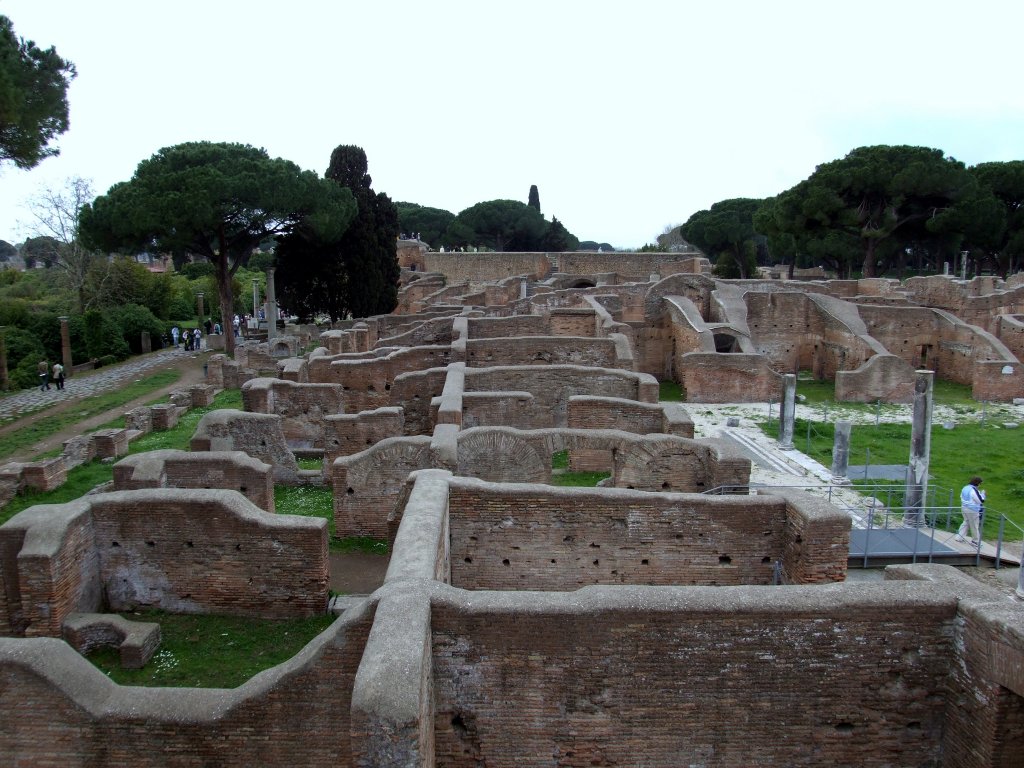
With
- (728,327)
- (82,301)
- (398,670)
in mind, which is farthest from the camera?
(82,301)

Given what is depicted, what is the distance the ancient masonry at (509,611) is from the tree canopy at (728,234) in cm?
3670

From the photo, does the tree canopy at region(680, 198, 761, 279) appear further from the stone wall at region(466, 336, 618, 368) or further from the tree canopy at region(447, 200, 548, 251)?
the stone wall at region(466, 336, 618, 368)

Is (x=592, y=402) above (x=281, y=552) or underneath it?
above

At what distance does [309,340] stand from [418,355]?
12.4 m

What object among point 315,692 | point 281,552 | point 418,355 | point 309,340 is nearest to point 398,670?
point 315,692

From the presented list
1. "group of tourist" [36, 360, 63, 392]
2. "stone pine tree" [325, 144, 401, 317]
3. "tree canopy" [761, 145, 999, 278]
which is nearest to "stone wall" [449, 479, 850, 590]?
"group of tourist" [36, 360, 63, 392]

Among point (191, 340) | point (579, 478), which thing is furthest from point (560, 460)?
point (191, 340)

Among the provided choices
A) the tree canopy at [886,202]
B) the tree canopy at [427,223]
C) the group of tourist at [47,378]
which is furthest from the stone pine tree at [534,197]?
the group of tourist at [47,378]

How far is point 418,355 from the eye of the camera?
1630 centimetres

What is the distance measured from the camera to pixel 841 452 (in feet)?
42.2

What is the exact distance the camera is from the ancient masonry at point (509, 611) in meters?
4.65

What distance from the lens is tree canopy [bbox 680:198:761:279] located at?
47375 mm

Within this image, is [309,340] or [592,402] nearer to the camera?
[592,402]

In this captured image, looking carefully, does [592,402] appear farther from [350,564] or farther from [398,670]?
[398,670]
